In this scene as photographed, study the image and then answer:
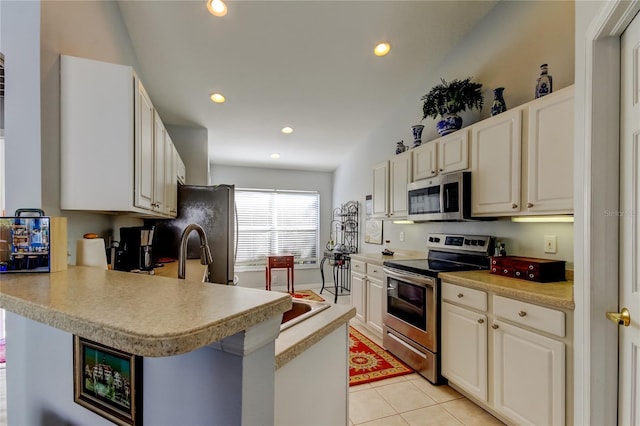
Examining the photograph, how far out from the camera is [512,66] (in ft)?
8.11

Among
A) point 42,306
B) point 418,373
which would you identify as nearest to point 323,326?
point 42,306

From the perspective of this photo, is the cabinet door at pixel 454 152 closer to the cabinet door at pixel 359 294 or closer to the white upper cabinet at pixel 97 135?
the cabinet door at pixel 359 294

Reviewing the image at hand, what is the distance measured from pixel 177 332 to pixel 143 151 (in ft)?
5.33

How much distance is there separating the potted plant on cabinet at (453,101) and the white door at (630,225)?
1.46 metres

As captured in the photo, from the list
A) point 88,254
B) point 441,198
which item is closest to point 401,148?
point 441,198

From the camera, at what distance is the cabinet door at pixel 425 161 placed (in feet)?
9.31

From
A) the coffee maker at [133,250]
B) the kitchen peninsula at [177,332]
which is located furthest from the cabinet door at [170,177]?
the kitchen peninsula at [177,332]

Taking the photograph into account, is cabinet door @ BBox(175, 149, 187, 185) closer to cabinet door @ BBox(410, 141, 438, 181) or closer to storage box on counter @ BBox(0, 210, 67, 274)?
storage box on counter @ BBox(0, 210, 67, 274)

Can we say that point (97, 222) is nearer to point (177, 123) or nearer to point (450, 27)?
point (177, 123)

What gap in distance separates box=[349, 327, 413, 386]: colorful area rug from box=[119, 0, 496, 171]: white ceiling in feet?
9.22

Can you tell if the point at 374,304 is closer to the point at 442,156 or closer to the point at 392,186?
the point at 392,186

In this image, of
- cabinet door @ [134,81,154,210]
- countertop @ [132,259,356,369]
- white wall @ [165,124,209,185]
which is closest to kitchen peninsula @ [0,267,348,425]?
countertop @ [132,259,356,369]

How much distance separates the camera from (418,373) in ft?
8.29

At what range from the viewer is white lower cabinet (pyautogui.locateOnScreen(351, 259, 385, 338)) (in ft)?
10.6
